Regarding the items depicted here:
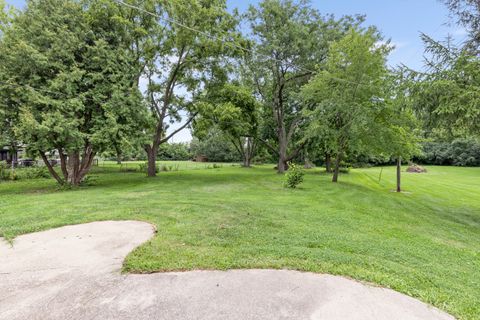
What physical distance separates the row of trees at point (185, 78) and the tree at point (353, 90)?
5cm

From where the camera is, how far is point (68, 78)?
8.98m

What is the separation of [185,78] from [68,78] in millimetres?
6645

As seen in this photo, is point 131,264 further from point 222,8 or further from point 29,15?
point 222,8

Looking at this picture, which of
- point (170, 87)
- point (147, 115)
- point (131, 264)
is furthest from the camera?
point (170, 87)

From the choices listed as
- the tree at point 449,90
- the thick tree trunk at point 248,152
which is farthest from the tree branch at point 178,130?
the thick tree trunk at point 248,152

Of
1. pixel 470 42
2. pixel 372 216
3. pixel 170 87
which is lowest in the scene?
pixel 372 216

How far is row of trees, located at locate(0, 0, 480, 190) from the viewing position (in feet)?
25.4

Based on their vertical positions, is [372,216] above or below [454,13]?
below

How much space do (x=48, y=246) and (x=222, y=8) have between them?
13225 mm

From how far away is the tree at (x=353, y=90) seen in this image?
11281 millimetres

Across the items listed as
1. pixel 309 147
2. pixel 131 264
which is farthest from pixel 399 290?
pixel 309 147

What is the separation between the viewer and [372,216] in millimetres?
6508

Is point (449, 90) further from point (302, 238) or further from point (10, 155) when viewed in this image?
point (10, 155)

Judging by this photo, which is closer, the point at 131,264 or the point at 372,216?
the point at 131,264
